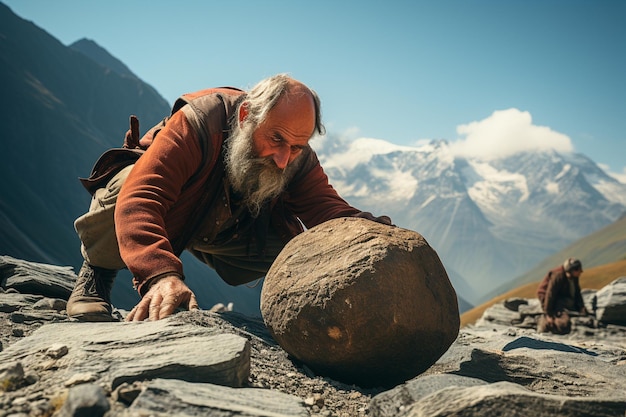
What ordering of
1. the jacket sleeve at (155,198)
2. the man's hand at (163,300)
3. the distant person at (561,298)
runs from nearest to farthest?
the man's hand at (163,300) < the jacket sleeve at (155,198) < the distant person at (561,298)

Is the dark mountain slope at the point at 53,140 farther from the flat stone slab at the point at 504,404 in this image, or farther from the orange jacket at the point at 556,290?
the flat stone slab at the point at 504,404

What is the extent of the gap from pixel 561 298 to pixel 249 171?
1372cm

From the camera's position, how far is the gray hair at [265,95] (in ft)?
14.3

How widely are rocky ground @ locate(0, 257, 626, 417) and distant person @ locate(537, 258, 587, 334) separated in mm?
11499

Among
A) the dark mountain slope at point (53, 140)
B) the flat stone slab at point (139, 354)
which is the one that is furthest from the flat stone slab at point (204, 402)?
the dark mountain slope at point (53, 140)

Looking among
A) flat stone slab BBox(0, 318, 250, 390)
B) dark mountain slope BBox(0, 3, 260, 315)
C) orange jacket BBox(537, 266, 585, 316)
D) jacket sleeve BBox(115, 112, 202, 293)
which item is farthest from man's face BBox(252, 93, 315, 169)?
dark mountain slope BBox(0, 3, 260, 315)

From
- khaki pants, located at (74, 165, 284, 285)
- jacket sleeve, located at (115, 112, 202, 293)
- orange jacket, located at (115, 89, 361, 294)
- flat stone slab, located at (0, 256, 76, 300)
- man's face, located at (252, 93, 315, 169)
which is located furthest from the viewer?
flat stone slab, located at (0, 256, 76, 300)

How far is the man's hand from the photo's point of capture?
11.5ft

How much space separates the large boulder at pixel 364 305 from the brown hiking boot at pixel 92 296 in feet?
6.11

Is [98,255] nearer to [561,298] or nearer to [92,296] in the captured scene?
[92,296]

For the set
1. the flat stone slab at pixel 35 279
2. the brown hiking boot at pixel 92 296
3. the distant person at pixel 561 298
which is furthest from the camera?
the distant person at pixel 561 298

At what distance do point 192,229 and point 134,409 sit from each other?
2942mm

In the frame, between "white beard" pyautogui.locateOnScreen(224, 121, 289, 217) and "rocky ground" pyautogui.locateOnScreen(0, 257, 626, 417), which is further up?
"white beard" pyautogui.locateOnScreen(224, 121, 289, 217)

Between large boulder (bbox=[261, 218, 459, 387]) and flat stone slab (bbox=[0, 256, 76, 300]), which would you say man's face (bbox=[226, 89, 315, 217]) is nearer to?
large boulder (bbox=[261, 218, 459, 387])
